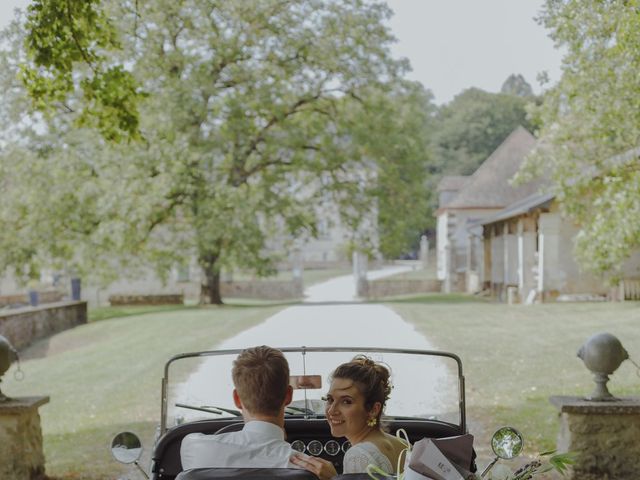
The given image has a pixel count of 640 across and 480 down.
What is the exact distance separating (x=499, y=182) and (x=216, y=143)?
18946 millimetres

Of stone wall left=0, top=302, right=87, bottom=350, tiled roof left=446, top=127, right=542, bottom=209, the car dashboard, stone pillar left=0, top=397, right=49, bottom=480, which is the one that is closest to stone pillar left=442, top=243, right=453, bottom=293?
tiled roof left=446, top=127, right=542, bottom=209

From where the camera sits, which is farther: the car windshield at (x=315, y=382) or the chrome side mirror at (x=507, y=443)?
the car windshield at (x=315, y=382)

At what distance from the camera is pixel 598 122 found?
14.9 m

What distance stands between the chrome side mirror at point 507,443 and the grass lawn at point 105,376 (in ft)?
15.9

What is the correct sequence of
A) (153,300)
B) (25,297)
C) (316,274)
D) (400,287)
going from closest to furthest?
1. (153,300)
2. (25,297)
3. (400,287)
4. (316,274)

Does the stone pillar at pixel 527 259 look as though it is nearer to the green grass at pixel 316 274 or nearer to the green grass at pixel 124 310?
the green grass at pixel 124 310

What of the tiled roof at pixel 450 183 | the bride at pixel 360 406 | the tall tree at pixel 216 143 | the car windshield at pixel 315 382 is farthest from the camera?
the tiled roof at pixel 450 183

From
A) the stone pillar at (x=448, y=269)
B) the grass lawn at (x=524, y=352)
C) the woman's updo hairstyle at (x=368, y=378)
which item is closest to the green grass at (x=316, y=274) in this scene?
the stone pillar at (x=448, y=269)

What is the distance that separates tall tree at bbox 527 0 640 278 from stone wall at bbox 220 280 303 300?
2288 centimetres

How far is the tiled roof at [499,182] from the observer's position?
4547cm

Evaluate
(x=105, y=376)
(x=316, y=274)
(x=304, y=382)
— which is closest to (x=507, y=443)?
(x=304, y=382)

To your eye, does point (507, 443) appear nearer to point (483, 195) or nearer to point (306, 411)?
point (306, 411)

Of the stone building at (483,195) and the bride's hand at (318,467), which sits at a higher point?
the stone building at (483,195)

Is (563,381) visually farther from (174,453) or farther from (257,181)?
(257,181)
